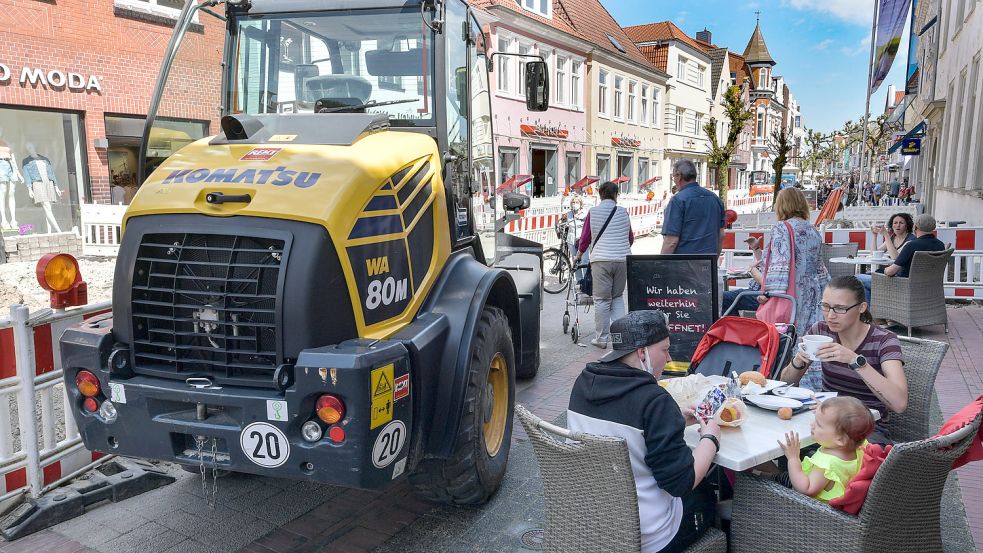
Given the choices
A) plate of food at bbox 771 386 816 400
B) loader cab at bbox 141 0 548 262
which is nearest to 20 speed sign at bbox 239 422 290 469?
loader cab at bbox 141 0 548 262

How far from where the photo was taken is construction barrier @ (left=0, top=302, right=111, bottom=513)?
152 inches

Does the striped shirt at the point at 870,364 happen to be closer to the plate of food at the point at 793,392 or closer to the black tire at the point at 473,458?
the plate of food at the point at 793,392

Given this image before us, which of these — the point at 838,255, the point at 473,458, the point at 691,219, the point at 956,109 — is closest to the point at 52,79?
the point at 691,219

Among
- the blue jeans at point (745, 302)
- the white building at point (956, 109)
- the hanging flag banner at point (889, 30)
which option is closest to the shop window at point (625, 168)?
the white building at point (956, 109)

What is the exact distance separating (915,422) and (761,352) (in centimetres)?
89

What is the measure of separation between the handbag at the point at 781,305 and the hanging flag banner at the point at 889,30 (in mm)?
17164

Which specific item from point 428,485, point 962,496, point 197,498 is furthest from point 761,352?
point 197,498

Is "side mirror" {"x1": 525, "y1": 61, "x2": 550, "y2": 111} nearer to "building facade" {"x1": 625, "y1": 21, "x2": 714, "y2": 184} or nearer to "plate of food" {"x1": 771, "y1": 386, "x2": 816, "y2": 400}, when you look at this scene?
"plate of food" {"x1": 771, "y1": 386, "x2": 816, "y2": 400}

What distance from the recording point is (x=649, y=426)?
2.48 m

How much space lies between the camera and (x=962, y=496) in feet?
13.1

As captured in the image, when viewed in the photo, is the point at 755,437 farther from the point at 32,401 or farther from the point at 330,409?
the point at 32,401

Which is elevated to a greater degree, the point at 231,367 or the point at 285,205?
the point at 285,205

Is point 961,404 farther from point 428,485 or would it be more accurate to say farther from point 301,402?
point 301,402

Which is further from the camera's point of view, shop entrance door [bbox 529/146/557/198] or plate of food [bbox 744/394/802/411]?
shop entrance door [bbox 529/146/557/198]
